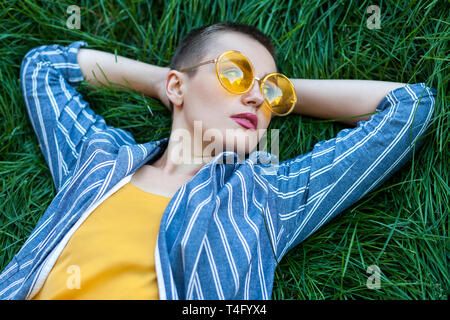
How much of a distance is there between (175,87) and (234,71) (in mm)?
342

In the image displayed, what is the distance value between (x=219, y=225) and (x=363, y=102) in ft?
3.01

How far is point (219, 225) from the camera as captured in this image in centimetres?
160

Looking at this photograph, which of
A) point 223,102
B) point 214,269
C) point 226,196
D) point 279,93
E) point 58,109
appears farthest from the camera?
point 58,109

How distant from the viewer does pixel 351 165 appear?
68.8 inches

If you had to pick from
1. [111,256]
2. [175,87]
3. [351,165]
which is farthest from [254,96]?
[111,256]

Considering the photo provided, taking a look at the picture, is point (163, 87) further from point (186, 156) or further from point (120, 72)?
point (186, 156)

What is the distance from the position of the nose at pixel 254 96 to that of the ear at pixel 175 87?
0.32 meters

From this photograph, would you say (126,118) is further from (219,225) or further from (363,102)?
(363,102)

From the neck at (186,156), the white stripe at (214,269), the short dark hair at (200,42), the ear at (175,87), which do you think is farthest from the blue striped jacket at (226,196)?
the short dark hair at (200,42)

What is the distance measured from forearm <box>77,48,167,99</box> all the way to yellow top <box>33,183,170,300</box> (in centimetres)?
75

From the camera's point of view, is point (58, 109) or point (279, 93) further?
point (58, 109)

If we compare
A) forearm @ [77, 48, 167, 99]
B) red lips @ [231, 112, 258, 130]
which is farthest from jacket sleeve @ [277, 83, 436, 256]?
forearm @ [77, 48, 167, 99]

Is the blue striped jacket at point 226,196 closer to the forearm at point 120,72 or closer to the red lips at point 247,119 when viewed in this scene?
the red lips at point 247,119
